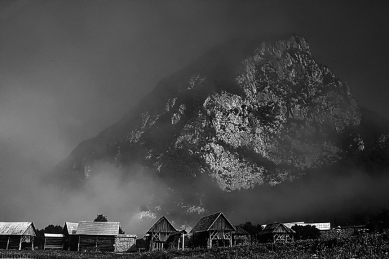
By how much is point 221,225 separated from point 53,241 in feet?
142

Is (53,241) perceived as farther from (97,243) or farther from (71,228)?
(97,243)

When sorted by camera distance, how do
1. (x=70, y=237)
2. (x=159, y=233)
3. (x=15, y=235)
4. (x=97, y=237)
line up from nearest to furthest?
1. (x=159, y=233)
2. (x=15, y=235)
3. (x=97, y=237)
4. (x=70, y=237)

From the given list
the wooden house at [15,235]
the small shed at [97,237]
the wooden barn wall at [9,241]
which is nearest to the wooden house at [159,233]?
the small shed at [97,237]

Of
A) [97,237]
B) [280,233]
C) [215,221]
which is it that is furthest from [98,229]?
[280,233]

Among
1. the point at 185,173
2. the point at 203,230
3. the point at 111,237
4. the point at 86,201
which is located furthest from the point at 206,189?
the point at 203,230

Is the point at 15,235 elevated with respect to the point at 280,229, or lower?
lower

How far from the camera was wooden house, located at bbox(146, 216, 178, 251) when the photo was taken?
198ft

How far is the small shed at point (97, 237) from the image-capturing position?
67625mm

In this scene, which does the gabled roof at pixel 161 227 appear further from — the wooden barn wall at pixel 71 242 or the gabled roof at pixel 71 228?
the gabled roof at pixel 71 228

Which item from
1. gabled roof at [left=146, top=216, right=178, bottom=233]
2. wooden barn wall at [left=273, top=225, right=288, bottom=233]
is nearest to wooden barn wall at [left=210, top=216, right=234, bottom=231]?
wooden barn wall at [left=273, top=225, right=288, bottom=233]

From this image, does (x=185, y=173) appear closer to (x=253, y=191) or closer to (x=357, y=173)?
(x=253, y=191)

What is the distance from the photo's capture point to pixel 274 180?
19638cm

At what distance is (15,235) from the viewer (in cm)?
6719

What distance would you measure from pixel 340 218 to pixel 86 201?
136 m
